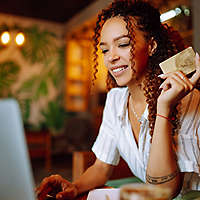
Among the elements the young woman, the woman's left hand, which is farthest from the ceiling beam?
the woman's left hand

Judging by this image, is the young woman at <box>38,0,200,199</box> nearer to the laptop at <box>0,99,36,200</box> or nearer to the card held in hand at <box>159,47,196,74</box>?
the card held in hand at <box>159,47,196,74</box>

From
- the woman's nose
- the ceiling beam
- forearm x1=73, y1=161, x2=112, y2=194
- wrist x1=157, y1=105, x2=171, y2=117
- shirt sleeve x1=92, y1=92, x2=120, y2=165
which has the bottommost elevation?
forearm x1=73, y1=161, x2=112, y2=194

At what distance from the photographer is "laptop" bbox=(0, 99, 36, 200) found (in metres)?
0.32

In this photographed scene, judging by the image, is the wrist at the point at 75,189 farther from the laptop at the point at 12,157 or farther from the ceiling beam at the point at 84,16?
the ceiling beam at the point at 84,16

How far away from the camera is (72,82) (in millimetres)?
5391

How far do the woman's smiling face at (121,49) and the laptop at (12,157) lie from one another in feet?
1.99

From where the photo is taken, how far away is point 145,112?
3.06 ft

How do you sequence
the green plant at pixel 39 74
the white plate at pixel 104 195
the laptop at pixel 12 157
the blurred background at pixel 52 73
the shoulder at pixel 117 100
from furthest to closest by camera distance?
the green plant at pixel 39 74 < the blurred background at pixel 52 73 < the shoulder at pixel 117 100 < the white plate at pixel 104 195 < the laptop at pixel 12 157

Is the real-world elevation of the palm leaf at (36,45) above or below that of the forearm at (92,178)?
above

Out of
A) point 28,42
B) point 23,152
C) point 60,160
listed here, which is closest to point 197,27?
point 23,152

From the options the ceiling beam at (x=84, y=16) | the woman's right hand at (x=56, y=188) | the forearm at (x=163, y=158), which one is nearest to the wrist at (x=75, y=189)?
the woman's right hand at (x=56, y=188)

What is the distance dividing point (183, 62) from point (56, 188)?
623 millimetres

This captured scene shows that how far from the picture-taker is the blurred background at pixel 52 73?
398cm

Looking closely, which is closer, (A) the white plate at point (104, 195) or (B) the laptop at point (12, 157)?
(B) the laptop at point (12, 157)
